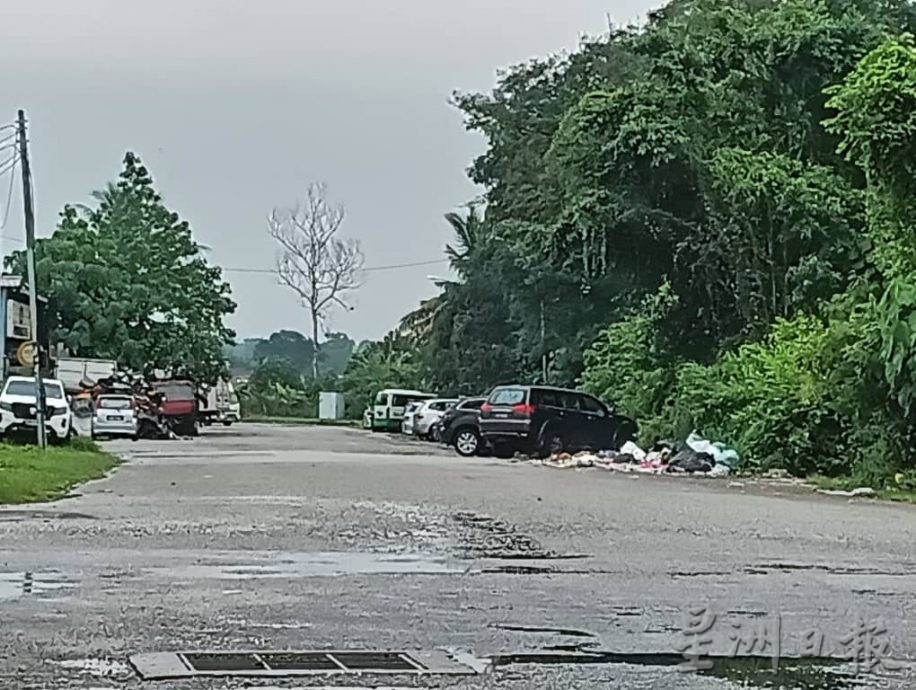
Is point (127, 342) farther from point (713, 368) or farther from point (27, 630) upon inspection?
point (27, 630)

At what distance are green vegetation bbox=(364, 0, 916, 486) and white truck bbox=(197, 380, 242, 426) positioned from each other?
25.6 m

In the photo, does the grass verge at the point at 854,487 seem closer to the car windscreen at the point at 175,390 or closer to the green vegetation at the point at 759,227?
the green vegetation at the point at 759,227

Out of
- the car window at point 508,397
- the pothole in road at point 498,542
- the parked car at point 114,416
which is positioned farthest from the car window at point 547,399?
the pothole in road at point 498,542

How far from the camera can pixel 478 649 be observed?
28.7 ft

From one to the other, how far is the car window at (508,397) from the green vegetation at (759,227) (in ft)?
10.6

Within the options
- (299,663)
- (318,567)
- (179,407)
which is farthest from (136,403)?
(299,663)

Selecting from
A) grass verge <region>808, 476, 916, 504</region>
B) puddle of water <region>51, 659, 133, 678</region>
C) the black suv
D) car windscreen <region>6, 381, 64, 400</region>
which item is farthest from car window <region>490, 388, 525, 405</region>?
puddle of water <region>51, 659, 133, 678</region>

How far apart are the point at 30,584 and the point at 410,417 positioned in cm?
5114

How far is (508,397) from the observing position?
4122cm

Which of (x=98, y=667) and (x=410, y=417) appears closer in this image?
(x=98, y=667)

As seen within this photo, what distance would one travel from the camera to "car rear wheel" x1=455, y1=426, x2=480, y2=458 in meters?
43.2

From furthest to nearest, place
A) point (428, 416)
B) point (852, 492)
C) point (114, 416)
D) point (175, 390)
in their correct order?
1. point (428, 416)
2. point (175, 390)
3. point (114, 416)
4. point (852, 492)

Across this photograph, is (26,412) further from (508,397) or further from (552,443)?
(552,443)

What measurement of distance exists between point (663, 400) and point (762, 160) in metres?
7.59
